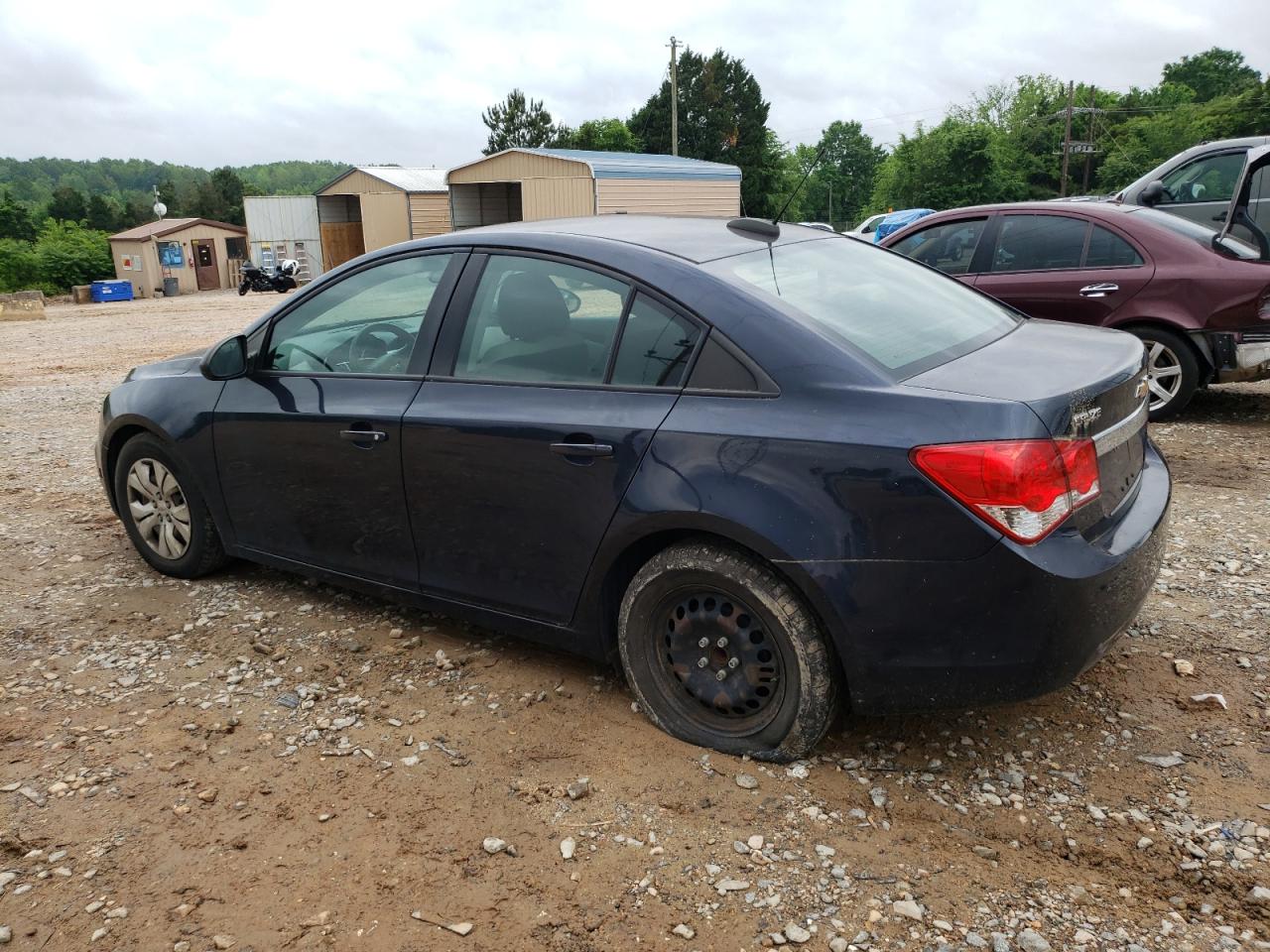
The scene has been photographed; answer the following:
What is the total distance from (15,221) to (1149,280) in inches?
2523

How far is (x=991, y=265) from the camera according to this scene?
25.1 feet

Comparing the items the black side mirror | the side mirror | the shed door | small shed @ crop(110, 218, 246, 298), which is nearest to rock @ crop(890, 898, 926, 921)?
the side mirror

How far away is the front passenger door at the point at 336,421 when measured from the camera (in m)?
3.68

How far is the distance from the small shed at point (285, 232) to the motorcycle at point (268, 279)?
5.39 m

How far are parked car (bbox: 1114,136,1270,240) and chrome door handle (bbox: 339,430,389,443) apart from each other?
8.55 metres

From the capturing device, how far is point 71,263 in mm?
43812

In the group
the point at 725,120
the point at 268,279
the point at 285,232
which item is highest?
the point at 725,120

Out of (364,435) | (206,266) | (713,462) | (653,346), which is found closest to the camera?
(713,462)

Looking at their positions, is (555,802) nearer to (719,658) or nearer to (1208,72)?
(719,658)

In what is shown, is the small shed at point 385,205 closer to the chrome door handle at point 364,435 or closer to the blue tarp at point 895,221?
the blue tarp at point 895,221

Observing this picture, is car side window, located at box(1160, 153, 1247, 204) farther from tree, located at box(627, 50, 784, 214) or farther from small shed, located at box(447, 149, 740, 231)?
tree, located at box(627, 50, 784, 214)

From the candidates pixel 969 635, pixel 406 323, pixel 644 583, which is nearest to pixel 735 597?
pixel 644 583

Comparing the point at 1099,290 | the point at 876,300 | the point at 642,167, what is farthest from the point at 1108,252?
the point at 642,167

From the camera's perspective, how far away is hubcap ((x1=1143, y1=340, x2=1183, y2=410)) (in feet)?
22.8
